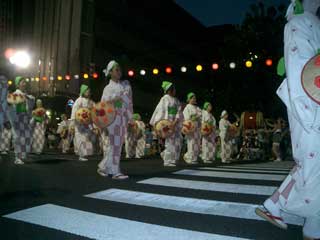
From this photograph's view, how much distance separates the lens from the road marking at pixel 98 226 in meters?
2.92

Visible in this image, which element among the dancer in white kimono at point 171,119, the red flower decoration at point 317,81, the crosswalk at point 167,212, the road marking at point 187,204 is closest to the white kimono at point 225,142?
the dancer in white kimono at point 171,119

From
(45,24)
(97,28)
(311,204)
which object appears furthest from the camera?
(97,28)

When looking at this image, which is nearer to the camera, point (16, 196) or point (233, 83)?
point (16, 196)

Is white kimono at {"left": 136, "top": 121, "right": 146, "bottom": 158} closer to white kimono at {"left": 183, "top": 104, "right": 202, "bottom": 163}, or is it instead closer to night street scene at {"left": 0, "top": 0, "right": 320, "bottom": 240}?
night street scene at {"left": 0, "top": 0, "right": 320, "bottom": 240}

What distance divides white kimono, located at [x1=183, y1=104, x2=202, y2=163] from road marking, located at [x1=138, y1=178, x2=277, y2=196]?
507 centimetres

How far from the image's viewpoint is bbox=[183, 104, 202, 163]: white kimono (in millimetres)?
11172

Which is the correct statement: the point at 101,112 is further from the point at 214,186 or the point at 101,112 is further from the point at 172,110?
the point at 172,110

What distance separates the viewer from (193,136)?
1134cm

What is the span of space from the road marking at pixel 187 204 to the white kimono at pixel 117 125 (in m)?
1.56

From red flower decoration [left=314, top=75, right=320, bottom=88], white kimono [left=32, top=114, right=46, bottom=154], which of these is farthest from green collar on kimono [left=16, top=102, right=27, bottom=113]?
red flower decoration [left=314, top=75, right=320, bottom=88]

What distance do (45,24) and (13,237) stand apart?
86.9 ft

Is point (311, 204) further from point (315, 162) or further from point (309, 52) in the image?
point (309, 52)

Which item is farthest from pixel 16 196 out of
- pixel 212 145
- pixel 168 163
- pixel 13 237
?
pixel 212 145

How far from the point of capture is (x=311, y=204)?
262 cm
